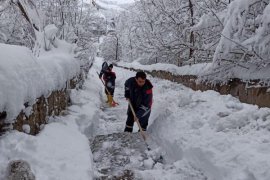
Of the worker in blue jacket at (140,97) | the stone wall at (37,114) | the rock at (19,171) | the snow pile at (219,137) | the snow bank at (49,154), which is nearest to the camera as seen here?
the rock at (19,171)

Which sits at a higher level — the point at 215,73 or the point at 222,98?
the point at 215,73

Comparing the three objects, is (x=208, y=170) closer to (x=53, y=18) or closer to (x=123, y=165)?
(x=123, y=165)

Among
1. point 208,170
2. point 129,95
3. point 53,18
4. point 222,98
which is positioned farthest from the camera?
point 53,18

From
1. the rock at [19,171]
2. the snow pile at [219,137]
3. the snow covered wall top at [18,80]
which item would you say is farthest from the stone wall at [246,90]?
the rock at [19,171]

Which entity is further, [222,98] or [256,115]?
[222,98]

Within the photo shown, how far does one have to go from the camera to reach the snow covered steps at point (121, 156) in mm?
4680

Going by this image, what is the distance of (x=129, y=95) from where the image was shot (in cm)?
731

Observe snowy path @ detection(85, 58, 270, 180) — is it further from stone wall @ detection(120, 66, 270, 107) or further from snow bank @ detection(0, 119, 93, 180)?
snow bank @ detection(0, 119, 93, 180)

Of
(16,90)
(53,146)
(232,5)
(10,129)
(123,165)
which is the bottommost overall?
(123,165)

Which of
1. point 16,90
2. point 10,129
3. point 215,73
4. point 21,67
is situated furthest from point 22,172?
point 215,73

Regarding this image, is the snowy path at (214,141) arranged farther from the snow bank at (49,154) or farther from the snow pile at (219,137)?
the snow bank at (49,154)

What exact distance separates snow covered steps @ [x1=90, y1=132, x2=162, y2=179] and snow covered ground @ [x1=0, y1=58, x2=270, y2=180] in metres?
0.16

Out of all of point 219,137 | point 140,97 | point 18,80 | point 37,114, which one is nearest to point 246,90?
point 219,137

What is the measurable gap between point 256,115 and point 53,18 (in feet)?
28.5
